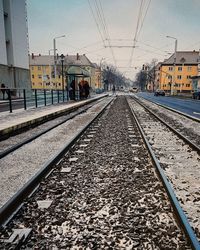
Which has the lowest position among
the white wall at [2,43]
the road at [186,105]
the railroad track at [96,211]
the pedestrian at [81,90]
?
the road at [186,105]

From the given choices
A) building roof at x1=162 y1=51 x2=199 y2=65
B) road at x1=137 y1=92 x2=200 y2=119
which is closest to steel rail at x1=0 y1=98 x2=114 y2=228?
road at x1=137 y1=92 x2=200 y2=119

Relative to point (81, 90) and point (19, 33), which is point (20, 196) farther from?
point (19, 33)

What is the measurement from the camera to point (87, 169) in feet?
14.9

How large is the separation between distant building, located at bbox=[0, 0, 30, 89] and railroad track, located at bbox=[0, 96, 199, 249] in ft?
89.7

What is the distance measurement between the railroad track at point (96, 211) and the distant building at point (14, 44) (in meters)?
27.3

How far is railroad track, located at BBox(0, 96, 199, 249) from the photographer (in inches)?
94.0

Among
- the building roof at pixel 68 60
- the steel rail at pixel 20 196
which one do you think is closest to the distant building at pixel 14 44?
the steel rail at pixel 20 196

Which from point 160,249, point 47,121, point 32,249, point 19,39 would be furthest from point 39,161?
point 19,39

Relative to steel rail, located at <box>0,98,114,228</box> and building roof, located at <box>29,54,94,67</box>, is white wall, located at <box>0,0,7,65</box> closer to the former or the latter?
steel rail, located at <box>0,98,114,228</box>

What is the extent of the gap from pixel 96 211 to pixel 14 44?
33238 mm

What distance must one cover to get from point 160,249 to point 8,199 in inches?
80.0

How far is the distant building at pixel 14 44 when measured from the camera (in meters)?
29.2

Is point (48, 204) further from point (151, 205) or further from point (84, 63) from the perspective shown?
point (84, 63)

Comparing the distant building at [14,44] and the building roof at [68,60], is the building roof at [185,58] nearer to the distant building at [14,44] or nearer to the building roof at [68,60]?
the building roof at [68,60]
